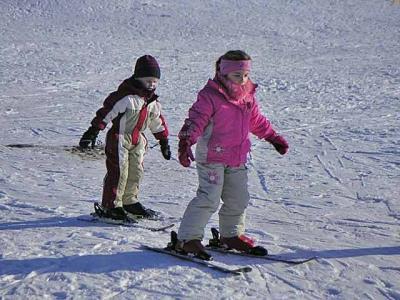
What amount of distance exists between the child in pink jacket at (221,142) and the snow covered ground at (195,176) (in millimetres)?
303

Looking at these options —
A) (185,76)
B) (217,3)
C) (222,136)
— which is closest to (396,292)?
(222,136)

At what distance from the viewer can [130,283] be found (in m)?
4.25

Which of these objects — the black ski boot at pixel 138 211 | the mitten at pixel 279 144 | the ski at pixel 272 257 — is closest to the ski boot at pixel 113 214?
the black ski boot at pixel 138 211

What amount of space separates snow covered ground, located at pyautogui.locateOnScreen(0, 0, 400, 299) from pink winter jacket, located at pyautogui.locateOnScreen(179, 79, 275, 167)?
758 mm

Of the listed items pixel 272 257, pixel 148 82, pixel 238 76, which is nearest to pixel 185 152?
pixel 238 76

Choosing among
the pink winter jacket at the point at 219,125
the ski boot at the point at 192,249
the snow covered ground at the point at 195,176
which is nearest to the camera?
the snow covered ground at the point at 195,176

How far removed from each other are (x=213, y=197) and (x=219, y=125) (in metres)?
0.50

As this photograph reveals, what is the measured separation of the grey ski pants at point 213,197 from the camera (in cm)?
481

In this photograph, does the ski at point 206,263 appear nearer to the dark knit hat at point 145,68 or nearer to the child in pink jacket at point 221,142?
the child in pink jacket at point 221,142

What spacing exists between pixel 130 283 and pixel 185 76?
45.8 ft

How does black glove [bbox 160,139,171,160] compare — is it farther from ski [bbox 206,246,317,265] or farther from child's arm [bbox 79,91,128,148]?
ski [bbox 206,246,317,265]

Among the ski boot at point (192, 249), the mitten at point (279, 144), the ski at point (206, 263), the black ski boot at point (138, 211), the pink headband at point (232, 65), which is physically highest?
the pink headband at point (232, 65)

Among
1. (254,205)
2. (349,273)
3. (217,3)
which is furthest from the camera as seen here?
(217,3)

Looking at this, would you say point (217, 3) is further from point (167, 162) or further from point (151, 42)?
point (167, 162)
